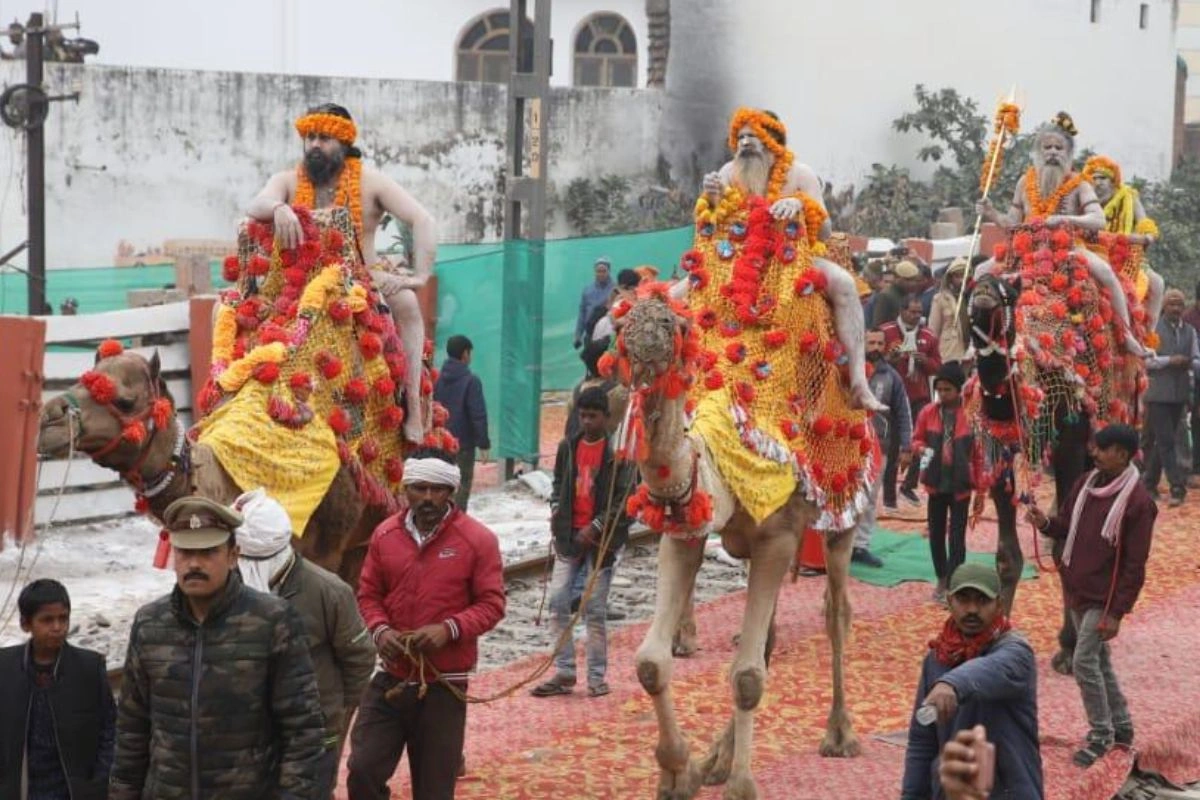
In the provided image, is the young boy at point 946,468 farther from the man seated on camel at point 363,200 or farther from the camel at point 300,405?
the man seated on camel at point 363,200

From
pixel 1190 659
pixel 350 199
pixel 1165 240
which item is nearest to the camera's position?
pixel 350 199

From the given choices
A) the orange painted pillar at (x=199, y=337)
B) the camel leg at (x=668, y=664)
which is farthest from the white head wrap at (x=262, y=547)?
the orange painted pillar at (x=199, y=337)

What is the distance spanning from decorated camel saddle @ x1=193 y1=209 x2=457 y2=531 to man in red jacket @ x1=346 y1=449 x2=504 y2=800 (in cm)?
123

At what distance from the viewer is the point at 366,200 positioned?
10906mm

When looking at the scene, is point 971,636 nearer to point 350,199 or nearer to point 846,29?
point 350,199

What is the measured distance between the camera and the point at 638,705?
11.6 m

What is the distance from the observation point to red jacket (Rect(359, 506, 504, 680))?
8.52 meters

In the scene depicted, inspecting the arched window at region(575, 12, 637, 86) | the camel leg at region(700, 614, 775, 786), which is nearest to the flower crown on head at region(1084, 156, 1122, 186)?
the camel leg at region(700, 614, 775, 786)

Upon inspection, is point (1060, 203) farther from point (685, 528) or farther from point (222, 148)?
point (222, 148)

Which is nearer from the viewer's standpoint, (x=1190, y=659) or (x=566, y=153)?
(x=1190, y=659)

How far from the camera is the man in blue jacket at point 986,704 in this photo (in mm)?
7156

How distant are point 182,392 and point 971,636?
1030cm

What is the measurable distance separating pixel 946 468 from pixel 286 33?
1098 inches

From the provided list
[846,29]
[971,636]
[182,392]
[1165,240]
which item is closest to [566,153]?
[846,29]
